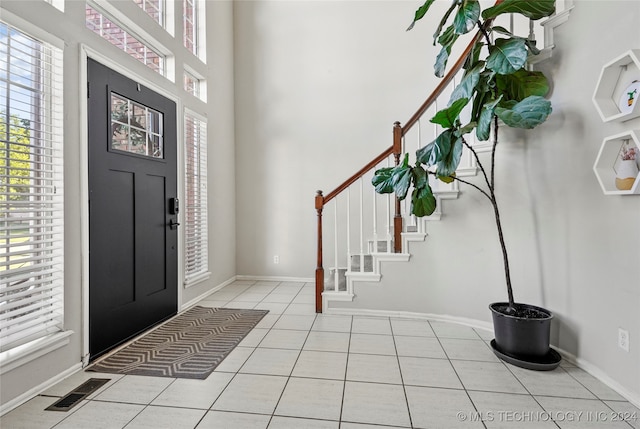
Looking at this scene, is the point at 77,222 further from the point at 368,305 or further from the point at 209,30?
the point at 209,30

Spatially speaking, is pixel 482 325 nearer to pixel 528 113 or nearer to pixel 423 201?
pixel 423 201

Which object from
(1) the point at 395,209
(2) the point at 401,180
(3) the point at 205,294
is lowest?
(3) the point at 205,294

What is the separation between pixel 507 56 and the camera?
79.3 inches

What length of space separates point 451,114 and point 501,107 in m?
0.32

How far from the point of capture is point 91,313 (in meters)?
2.23

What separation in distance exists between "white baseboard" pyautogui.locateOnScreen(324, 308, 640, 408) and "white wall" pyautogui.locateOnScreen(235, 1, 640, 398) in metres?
0.03

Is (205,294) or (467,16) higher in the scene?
(467,16)

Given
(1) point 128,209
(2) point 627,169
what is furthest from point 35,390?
(2) point 627,169

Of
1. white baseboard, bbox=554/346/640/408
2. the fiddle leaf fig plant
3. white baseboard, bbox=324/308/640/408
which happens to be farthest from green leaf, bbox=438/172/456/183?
white baseboard, bbox=554/346/640/408

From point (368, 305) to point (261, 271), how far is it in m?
2.07

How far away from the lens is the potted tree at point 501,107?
1.99m

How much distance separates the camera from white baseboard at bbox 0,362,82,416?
5.53 feet

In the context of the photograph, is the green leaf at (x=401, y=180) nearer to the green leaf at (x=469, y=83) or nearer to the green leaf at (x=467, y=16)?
the green leaf at (x=469, y=83)

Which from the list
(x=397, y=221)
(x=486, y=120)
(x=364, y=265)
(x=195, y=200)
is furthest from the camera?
(x=195, y=200)
